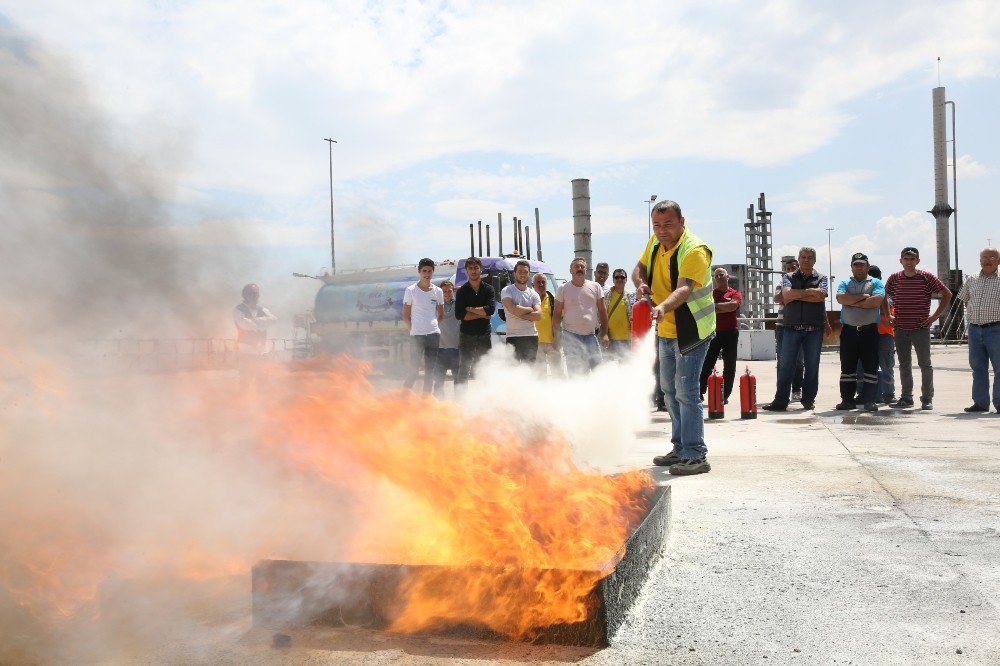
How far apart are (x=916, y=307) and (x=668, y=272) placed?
5640 millimetres

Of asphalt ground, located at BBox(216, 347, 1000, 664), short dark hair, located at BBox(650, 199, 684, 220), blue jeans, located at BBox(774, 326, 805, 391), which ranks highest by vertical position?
short dark hair, located at BBox(650, 199, 684, 220)

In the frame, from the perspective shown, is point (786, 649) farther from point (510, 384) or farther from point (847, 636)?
point (510, 384)

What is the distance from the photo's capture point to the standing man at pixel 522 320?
953 centimetres

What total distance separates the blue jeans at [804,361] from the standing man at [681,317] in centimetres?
459

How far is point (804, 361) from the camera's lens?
10539 millimetres

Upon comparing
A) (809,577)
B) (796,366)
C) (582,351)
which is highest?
(582,351)

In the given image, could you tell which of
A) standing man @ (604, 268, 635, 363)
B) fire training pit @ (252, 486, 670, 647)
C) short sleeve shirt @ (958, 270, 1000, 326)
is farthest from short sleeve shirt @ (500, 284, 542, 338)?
fire training pit @ (252, 486, 670, 647)

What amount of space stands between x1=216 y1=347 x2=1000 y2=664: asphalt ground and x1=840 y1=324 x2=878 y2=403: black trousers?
3.62 m

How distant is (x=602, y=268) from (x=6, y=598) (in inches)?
354

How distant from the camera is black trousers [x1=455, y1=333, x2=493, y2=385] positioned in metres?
9.30

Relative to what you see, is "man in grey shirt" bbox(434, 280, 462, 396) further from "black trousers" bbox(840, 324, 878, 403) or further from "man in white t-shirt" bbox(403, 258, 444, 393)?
"black trousers" bbox(840, 324, 878, 403)

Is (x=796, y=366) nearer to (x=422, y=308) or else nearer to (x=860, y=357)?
(x=860, y=357)

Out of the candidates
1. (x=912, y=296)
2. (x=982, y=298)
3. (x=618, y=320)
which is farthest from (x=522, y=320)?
(x=982, y=298)

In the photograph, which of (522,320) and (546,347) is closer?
(522,320)
